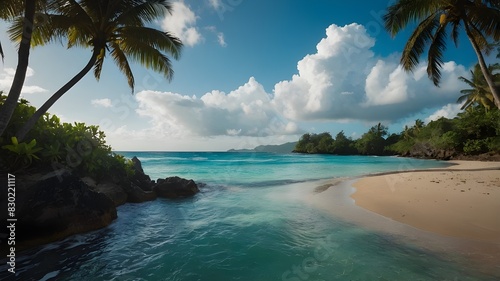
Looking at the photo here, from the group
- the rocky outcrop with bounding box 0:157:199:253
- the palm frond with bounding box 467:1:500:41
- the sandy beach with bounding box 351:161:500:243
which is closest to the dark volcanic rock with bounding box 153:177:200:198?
the rocky outcrop with bounding box 0:157:199:253

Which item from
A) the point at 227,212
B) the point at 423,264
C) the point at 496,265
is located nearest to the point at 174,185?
the point at 227,212

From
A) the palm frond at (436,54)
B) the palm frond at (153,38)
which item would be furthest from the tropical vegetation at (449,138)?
the palm frond at (153,38)

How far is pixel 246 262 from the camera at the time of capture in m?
4.35

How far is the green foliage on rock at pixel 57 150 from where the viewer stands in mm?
6020

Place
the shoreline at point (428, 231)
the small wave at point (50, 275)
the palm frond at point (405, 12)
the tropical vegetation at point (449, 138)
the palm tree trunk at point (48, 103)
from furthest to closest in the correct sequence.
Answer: the tropical vegetation at point (449, 138)
the palm frond at point (405, 12)
the palm tree trunk at point (48, 103)
the shoreline at point (428, 231)
the small wave at point (50, 275)

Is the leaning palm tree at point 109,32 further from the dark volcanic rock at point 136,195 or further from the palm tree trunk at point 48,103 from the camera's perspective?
the dark volcanic rock at point 136,195

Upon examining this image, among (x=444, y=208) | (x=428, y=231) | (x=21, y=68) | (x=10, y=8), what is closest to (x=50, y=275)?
(x=21, y=68)

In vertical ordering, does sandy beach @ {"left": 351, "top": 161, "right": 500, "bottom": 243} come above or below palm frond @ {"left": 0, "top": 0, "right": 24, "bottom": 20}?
below

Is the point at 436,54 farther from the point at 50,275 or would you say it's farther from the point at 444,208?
the point at 50,275

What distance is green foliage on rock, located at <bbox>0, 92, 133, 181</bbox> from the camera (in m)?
6.02

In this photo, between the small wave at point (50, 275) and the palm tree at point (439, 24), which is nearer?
the small wave at point (50, 275)

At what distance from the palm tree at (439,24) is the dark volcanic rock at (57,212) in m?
13.9

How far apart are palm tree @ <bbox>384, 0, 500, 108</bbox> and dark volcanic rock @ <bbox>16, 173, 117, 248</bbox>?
13906 mm

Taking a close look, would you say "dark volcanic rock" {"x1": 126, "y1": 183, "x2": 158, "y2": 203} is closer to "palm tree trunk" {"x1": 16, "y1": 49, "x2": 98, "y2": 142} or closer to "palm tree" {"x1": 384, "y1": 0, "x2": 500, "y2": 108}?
"palm tree trunk" {"x1": 16, "y1": 49, "x2": 98, "y2": 142}
